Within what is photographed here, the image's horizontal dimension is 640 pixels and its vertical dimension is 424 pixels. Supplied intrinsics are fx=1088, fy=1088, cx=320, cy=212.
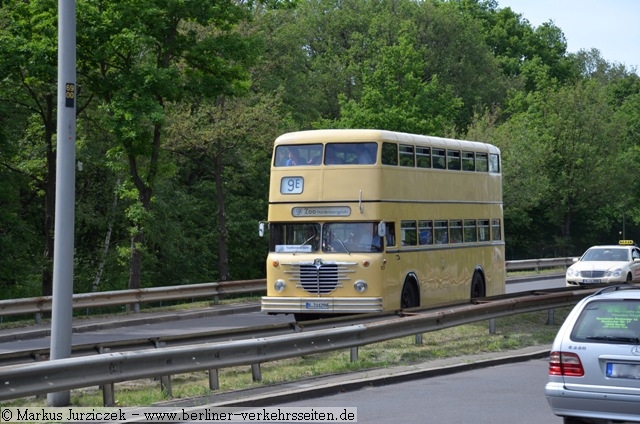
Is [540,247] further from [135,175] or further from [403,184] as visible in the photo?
[403,184]

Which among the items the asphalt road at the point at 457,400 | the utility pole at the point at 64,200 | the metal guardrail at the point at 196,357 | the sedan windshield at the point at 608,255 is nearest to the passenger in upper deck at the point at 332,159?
the metal guardrail at the point at 196,357

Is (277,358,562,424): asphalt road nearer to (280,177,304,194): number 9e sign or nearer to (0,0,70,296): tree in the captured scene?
(280,177,304,194): number 9e sign

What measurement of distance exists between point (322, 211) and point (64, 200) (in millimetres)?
10372

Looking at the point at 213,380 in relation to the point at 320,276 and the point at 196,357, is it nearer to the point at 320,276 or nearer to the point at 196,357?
the point at 196,357

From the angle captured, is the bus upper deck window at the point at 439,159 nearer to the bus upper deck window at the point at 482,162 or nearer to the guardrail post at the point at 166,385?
the bus upper deck window at the point at 482,162

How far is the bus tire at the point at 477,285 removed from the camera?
87.7 feet

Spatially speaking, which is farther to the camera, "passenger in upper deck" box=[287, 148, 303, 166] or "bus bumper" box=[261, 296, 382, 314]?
"passenger in upper deck" box=[287, 148, 303, 166]

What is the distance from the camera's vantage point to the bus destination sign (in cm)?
2180

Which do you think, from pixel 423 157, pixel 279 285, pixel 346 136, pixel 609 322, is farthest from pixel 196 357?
pixel 423 157

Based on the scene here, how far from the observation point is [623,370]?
9734 mm

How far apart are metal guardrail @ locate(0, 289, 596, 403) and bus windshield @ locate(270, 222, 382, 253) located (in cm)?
278

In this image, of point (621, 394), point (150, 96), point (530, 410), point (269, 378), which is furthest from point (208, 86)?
point (621, 394)

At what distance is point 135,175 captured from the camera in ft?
101

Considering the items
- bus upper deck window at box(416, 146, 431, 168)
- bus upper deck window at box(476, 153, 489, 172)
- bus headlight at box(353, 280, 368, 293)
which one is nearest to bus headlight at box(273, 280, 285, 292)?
bus headlight at box(353, 280, 368, 293)
